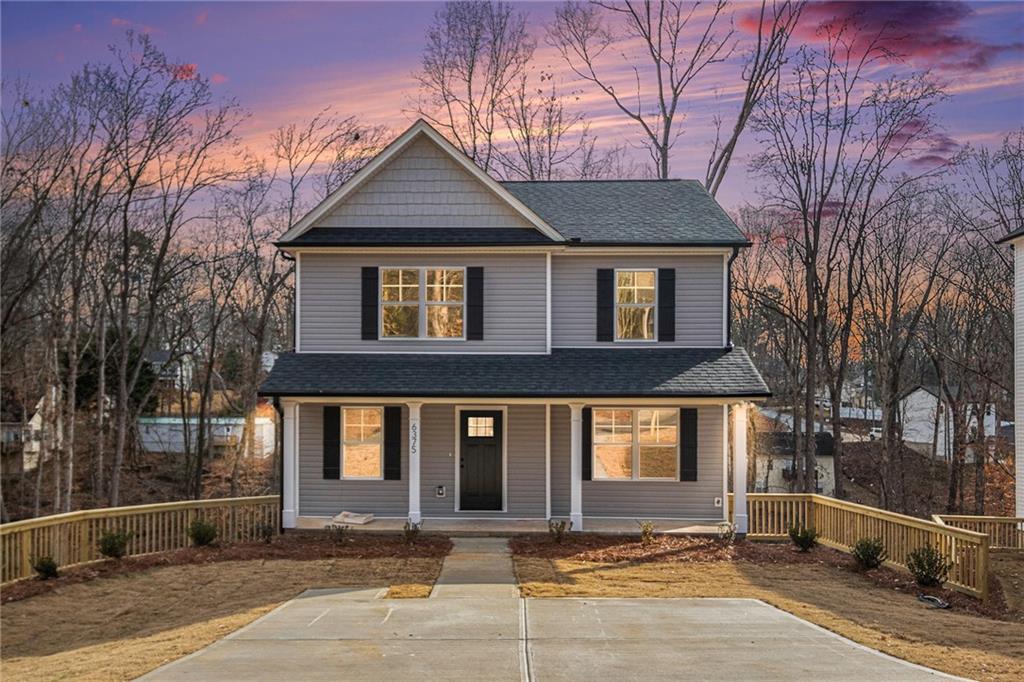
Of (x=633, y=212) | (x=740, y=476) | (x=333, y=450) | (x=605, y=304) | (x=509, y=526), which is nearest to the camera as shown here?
(x=740, y=476)

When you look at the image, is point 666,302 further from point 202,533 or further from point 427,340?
point 202,533

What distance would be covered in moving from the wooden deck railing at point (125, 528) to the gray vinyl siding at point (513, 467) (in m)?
3.21

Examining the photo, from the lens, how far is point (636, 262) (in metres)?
17.6

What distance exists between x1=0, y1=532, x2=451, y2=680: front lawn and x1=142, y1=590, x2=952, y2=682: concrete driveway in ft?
2.39

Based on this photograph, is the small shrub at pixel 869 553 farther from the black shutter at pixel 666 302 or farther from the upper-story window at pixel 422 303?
the upper-story window at pixel 422 303

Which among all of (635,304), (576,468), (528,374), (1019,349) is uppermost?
(635,304)

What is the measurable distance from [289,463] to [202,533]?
2.13m

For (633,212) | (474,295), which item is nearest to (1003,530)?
(633,212)

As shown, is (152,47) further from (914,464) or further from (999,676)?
(914,464)

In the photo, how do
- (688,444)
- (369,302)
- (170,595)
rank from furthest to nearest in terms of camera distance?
(369,302), (688,444), (170,595)

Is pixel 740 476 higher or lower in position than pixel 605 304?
lower

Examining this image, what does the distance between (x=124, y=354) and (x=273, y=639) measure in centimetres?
1757

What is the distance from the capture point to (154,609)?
11.6 metres

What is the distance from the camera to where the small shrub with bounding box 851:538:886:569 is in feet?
45.5
